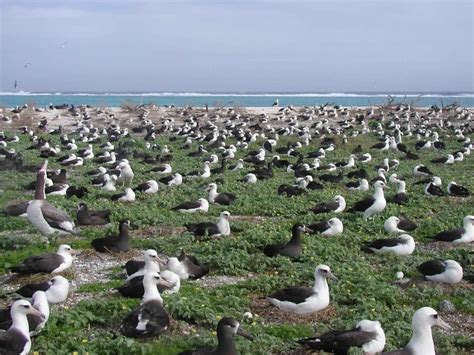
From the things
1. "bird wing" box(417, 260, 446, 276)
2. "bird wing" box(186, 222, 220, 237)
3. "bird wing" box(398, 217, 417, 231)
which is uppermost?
"bird wing" box(417, 260, 446, 276)

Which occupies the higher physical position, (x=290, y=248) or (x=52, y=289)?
(x=52, y=289)

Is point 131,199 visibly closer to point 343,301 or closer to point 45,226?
point 45,226

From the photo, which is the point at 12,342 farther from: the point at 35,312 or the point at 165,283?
the point at 165,283

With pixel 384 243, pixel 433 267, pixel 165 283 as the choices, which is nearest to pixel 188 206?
pixel 384 243

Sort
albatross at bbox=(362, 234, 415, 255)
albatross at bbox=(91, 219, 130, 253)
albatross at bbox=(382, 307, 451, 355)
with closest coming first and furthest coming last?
albatross at bbox=(382, 307, 451, 355), albatross at bbox=(91, 219, 130, 253), albatross at bbox=(362, 234, 415, 255)

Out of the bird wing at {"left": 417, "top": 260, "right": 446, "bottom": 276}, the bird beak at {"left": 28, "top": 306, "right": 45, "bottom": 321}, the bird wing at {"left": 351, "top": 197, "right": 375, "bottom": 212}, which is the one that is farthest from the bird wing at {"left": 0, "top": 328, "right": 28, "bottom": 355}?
the bird wing at {"left": 351, "top": 197, "right": 375, "bottom": 212}

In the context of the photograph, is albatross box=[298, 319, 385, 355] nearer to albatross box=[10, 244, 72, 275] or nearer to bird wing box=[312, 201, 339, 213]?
albatross box=[10, 244, 72, 275]

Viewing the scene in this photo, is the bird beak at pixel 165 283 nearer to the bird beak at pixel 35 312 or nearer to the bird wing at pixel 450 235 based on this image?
the bird beak at pixel 35 312

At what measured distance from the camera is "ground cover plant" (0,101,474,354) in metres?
9.73

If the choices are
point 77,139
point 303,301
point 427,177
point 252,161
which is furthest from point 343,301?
point 77,139

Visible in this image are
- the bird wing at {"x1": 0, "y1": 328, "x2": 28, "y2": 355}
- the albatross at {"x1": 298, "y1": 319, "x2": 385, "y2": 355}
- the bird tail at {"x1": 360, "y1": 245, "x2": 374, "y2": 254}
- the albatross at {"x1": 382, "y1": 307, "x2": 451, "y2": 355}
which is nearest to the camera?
the bird wing at {"x1": 0, "y1": 328, "x2": 28, "y2": 355}

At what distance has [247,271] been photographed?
13.4 m

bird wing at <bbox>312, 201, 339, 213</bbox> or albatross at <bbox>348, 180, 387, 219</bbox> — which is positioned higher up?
albatross at <bbox>348, 180, 387, 219</bbox>

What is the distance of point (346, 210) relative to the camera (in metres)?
20.0
